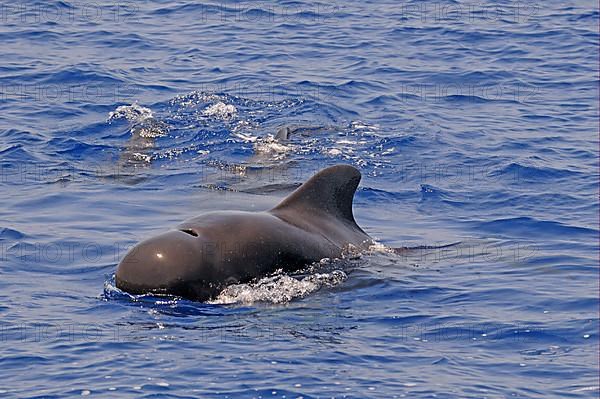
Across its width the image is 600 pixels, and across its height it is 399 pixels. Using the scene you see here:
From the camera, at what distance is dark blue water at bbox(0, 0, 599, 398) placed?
11.4 metres

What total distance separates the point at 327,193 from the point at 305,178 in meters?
4.51

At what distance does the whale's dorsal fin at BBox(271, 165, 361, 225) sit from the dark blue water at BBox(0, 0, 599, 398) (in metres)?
0.78

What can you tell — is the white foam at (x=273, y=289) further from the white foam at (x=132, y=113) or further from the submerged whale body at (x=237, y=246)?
the white foam at (x=132, y=113)

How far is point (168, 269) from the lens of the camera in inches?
507

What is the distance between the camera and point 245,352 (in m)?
11.5

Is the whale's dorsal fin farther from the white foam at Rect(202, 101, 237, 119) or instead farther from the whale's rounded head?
the white foam at Rect(202, 101, 237, 119)

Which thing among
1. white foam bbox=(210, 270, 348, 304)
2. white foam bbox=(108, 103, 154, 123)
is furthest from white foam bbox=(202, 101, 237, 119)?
white foam bbox=(210, 270, 348, 304)

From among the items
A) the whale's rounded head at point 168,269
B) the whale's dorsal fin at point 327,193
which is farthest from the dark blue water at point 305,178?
the whale's dorsal fin at point 327,193

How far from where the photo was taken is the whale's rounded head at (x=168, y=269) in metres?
12.9

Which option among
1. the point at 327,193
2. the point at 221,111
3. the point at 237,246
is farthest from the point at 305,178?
the point at 237,246

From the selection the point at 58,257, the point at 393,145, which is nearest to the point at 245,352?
the point at 58,257

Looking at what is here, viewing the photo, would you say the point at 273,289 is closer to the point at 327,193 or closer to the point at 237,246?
the point at 237,246

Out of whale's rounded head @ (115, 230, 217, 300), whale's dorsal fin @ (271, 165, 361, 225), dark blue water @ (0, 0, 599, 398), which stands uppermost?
whale's dorsal fin @ (271, 165, 361, 225)

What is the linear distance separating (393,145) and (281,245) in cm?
828
